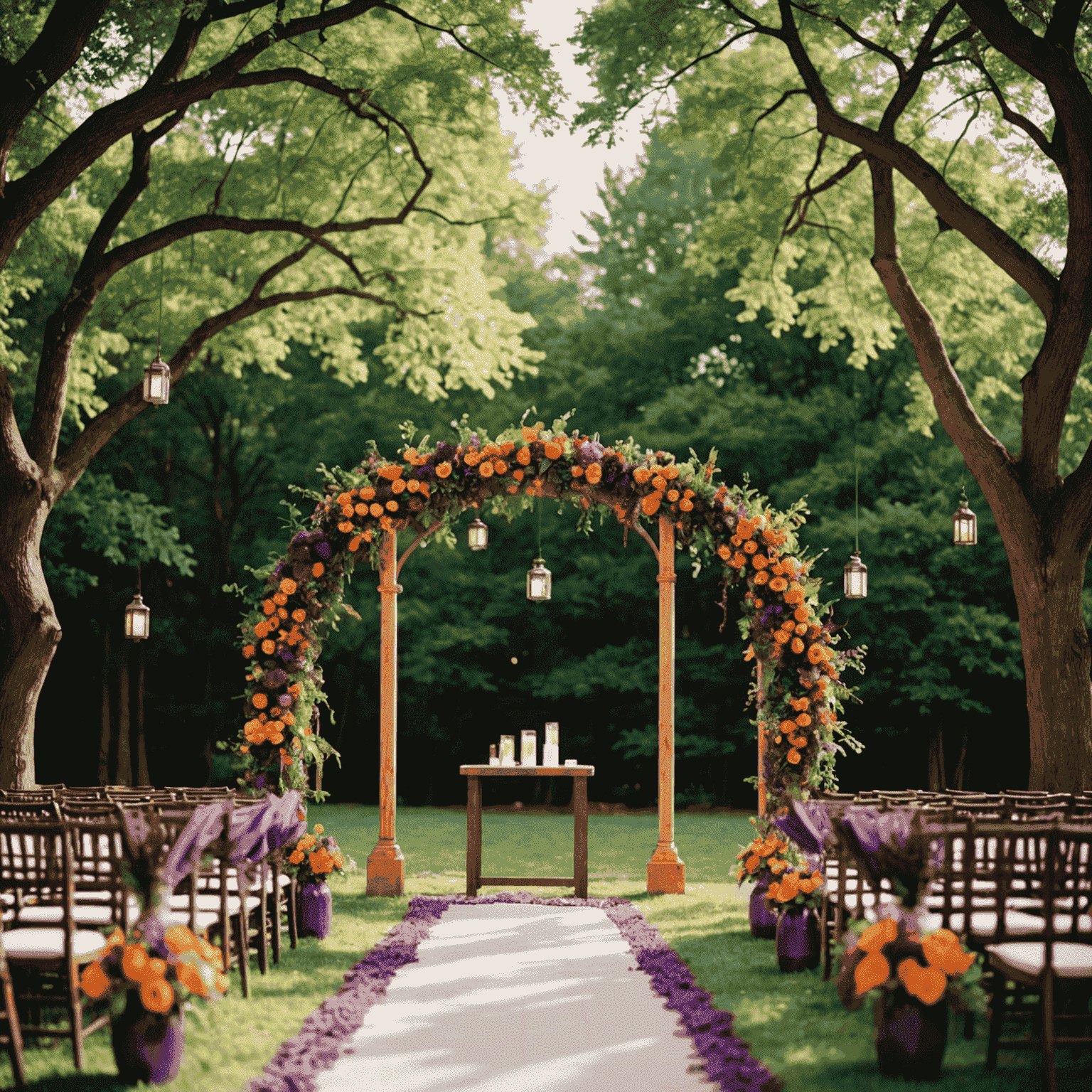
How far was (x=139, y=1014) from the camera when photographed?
14.3ft

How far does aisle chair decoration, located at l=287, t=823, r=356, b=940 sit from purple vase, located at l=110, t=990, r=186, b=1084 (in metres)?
3.59

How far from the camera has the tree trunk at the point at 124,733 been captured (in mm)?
21391

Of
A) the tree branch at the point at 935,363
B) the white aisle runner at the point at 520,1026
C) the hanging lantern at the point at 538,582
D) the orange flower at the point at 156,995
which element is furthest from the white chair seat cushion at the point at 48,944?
the tree branch at the point at 935,363

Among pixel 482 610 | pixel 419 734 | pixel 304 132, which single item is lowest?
pixel 419 734

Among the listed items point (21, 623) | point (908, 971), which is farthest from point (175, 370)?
point (908, 971)

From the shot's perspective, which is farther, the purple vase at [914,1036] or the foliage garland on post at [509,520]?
the foliage garland on post at [509,520]

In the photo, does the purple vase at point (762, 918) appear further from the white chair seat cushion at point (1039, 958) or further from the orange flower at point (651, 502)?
the white chair seat cushion at point (1039, 958)

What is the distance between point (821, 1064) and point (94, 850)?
3.25 meters

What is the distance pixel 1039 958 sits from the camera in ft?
14.9

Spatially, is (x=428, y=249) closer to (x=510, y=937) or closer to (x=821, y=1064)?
(x=510, y=937)

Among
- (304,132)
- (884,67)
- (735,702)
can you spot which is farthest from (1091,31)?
(735,702)

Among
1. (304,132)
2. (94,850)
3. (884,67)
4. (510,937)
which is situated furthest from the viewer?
(304,132)

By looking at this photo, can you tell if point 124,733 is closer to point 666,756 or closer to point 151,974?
point 666,756

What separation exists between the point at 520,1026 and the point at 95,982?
212cm
